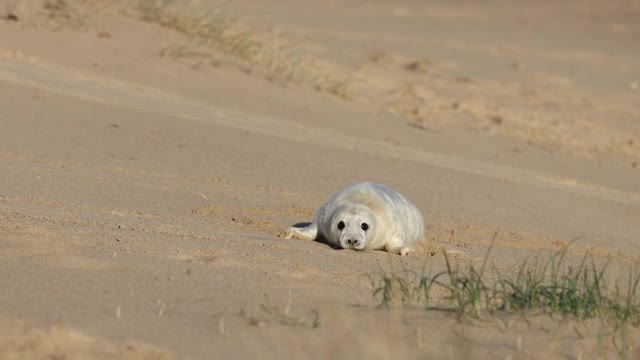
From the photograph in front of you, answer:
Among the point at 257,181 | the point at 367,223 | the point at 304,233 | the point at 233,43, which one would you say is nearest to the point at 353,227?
the point at 367,223

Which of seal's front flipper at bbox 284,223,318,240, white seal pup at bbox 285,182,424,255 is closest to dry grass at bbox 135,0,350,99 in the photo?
white seal pup at bbox 285,182,424,255

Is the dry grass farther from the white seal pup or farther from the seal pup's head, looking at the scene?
the seal pup's head

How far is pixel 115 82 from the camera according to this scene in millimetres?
11961

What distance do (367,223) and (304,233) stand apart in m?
0.39

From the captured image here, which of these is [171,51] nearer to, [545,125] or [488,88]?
[545,125]

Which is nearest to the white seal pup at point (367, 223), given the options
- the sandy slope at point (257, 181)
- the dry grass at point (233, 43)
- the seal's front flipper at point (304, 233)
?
the seal's front flipper at point (304, 233)

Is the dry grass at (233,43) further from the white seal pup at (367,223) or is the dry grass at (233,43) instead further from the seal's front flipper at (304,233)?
the seal's front flipper at (304,233)

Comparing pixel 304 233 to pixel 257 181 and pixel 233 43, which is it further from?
pixel 233 43

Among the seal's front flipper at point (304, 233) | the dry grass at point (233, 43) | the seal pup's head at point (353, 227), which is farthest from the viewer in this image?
the dry grass at point (233, 43)

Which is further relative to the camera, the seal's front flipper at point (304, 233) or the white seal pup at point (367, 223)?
the seal's front flipper at point (304, 233)

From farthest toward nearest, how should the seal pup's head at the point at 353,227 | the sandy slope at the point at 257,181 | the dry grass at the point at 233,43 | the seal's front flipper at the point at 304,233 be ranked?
the dry grass at the point at 233,43 < the seal's front flipper at the point at 304,233 < the seal pup's head at the point at 353,227 < the sandy slope at the point at 257,181

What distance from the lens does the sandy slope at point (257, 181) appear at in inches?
176

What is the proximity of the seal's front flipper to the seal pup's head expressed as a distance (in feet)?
0.57

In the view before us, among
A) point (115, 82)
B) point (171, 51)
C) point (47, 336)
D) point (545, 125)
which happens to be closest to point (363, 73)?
point (545, 125)
